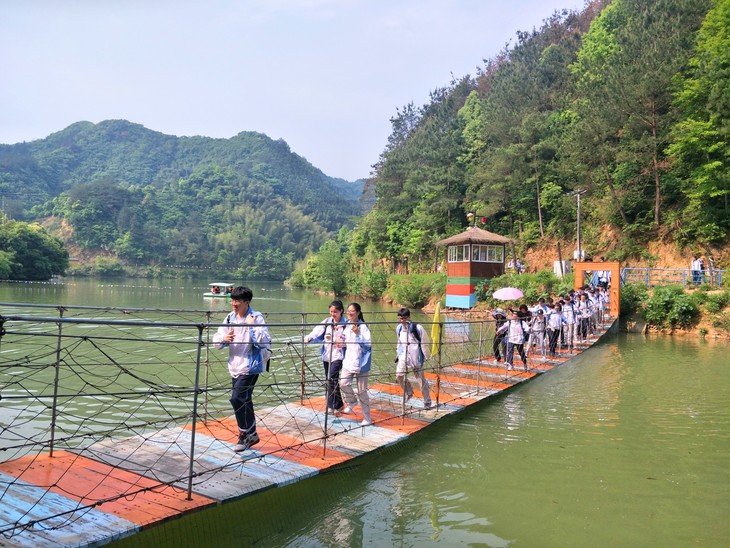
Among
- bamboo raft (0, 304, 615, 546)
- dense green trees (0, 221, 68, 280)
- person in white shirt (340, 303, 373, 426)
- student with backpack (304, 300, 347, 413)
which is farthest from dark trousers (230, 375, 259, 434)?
dense green trees (0, 221, 68, 280)

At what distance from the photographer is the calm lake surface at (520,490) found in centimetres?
502

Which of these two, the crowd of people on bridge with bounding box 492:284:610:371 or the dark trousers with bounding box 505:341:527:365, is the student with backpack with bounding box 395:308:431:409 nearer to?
the crowd of people on bridge with bounding box 492:284:610:371

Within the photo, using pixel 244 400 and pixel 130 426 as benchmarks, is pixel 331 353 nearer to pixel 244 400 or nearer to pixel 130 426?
pixel 244 400

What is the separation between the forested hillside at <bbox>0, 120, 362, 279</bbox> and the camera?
4203 inches

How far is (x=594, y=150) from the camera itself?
32344mm

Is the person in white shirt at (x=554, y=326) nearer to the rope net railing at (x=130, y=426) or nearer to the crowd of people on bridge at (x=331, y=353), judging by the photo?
the rope net railing at (x=130, y=426)

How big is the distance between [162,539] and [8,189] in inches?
5829

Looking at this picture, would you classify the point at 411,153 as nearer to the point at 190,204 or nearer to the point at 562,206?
the point at 562,206

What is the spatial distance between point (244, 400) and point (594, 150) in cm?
3146

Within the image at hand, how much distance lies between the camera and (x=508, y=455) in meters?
7.37

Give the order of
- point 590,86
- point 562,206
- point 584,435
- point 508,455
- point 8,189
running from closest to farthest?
point 508,455
point 584,435
point 590,86
point 562,206
point 8,189

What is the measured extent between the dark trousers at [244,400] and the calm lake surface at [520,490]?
755mm

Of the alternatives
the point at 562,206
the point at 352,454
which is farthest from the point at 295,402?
the point at 562,206

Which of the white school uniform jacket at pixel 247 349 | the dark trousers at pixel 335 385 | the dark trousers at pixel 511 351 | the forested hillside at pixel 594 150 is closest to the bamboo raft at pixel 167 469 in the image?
the dark trousers at pixel 335 385
